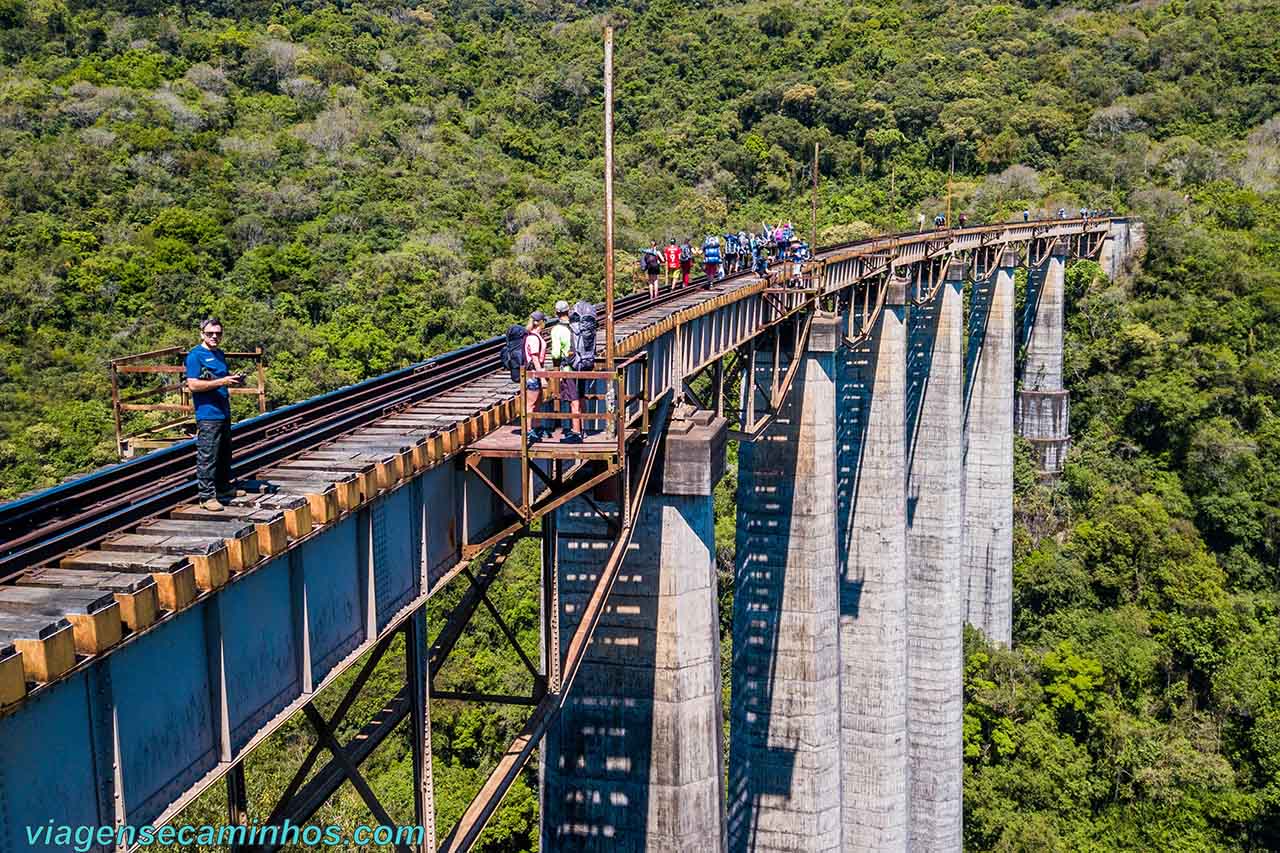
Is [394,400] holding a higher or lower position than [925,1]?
lower

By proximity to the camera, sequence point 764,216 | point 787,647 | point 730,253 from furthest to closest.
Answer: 1. point 764,216
2. point 730,253
3. point 787,647

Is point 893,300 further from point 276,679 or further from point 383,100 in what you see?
point 383,100

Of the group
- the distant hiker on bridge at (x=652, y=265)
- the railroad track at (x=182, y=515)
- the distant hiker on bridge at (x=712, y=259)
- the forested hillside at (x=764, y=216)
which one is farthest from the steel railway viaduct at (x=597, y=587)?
the forested hillside at (x=764, y=216)

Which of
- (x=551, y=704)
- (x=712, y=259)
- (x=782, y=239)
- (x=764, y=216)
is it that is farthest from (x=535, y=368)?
(x=764, y=216)

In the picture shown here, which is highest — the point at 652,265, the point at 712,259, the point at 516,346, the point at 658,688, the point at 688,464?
the point at 712,259

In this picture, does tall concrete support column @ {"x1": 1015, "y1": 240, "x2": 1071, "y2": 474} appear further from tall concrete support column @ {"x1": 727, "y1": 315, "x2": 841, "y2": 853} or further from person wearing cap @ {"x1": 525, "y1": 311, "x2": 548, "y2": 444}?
person wearing cap @ {"x1": 525, "y1": 311, "x2": 548, "y2": 444}

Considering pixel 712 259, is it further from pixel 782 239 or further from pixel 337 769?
pixel 337 769

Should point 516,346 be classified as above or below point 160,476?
above

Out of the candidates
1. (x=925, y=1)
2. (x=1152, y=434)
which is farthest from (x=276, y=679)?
(x=925, y=1)
